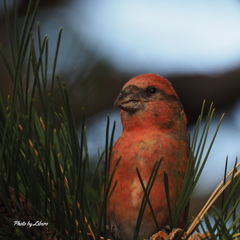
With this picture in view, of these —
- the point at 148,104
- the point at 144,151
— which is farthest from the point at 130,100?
the point at 144,151

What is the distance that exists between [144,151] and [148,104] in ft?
1.34

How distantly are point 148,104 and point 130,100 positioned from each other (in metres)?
0.10

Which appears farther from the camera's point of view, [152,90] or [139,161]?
[152,90]

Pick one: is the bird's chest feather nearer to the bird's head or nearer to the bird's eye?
the bird's head

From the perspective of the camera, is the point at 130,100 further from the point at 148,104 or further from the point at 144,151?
the point at 144,151

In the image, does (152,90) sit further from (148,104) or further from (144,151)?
(144,151)

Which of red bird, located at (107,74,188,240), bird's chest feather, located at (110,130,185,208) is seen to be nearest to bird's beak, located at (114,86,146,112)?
red bird, located at (107,74,188,240)

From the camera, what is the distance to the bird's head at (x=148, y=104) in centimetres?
254

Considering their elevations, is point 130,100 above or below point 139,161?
above

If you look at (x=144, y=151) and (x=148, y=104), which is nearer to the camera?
(x=144, y=151)

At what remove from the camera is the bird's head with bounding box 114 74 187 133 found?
254 cm

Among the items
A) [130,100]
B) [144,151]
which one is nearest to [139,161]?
[144,151]

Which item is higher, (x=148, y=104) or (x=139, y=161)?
(x=148, y=104)

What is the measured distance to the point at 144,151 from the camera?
228 cm
